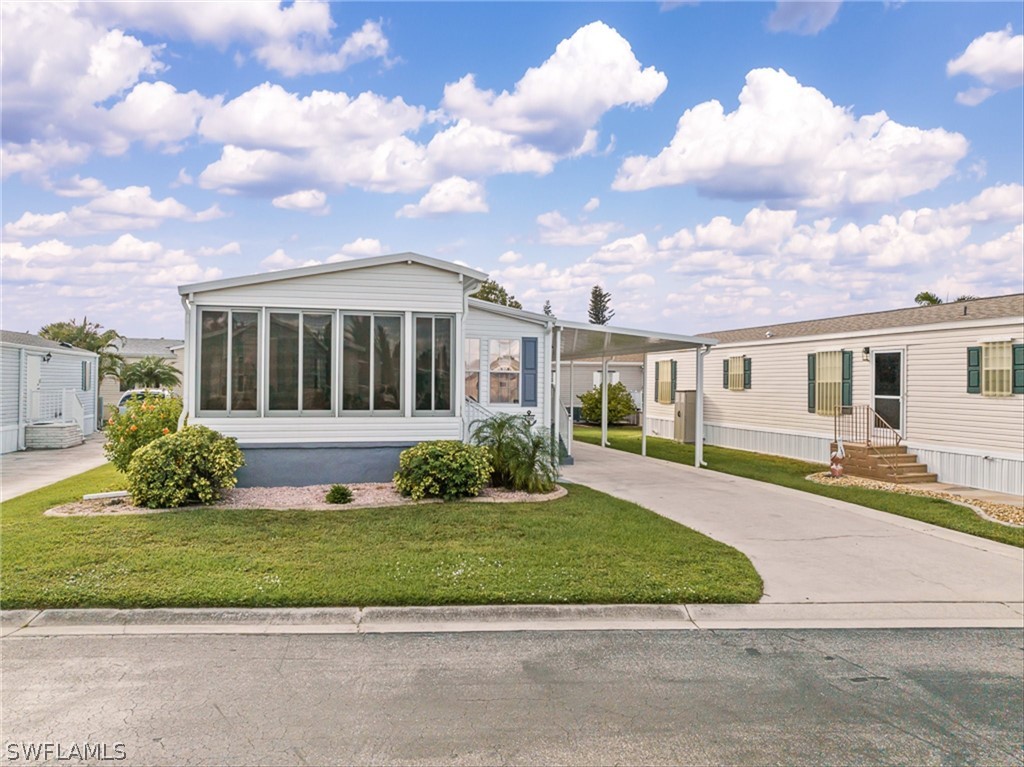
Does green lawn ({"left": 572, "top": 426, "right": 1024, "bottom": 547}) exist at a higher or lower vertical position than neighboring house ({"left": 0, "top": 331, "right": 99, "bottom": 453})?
lower

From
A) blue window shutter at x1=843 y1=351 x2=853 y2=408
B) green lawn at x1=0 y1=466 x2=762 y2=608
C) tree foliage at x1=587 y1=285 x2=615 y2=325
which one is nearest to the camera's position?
green lawn at x1=0 y1=466 x2=762 y2=608

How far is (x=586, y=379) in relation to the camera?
32.9 meters

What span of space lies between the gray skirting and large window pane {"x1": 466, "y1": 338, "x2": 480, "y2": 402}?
2.92 m

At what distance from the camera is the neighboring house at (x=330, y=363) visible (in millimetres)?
10695

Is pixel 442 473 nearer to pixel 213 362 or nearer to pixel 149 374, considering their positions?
pixel 213 362

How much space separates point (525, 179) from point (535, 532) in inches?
509

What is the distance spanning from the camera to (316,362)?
11.0 m

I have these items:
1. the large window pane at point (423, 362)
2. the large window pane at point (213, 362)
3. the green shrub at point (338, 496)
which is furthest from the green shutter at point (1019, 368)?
the large window pane at point (213, 362)

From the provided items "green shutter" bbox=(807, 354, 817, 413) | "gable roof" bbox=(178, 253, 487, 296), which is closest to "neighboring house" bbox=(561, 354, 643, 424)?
"green shutter" bbox=(807, 354, 817, 413)

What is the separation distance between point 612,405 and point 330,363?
18.4 metres

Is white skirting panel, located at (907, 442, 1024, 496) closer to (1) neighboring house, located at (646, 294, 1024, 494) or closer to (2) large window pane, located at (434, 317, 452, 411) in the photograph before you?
(1) neighboring house, located at (646, 294, 1024, 494)

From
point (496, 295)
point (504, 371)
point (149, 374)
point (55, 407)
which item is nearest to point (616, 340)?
point (504, 371)

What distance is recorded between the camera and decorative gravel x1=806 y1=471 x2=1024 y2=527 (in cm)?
991

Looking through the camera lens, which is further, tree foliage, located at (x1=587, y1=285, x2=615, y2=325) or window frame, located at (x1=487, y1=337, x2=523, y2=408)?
tree foliage, located at (x1=587, y1=285, x2=615, y2=325)
